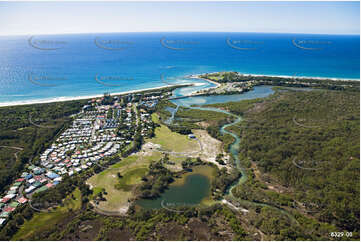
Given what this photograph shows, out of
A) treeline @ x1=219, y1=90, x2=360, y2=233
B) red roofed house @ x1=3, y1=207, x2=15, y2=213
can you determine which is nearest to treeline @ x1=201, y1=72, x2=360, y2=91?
treeline @ x1=219, y1=90, x2=360, y2=233

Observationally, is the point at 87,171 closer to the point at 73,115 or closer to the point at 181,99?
the point at 73,115

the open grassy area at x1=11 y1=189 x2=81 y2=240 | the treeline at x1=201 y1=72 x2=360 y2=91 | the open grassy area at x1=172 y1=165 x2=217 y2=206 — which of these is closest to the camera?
the open grassy area at x1=11 y1=189 x2=81 y2=240

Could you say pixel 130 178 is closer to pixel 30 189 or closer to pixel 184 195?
pixel 184 195

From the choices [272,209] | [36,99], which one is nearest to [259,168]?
[272,209]

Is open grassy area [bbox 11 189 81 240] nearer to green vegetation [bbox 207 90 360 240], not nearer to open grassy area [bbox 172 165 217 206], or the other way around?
open grassy area [bbox 172 165 217 206]

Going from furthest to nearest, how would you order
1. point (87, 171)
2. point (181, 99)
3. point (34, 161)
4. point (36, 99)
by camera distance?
point (181, 99) < point (36, 99) < point (34, 161) < point (87, 171)

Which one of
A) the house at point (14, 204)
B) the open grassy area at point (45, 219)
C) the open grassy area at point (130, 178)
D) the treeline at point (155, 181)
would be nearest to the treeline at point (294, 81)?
the treeline at point (155, 181)
